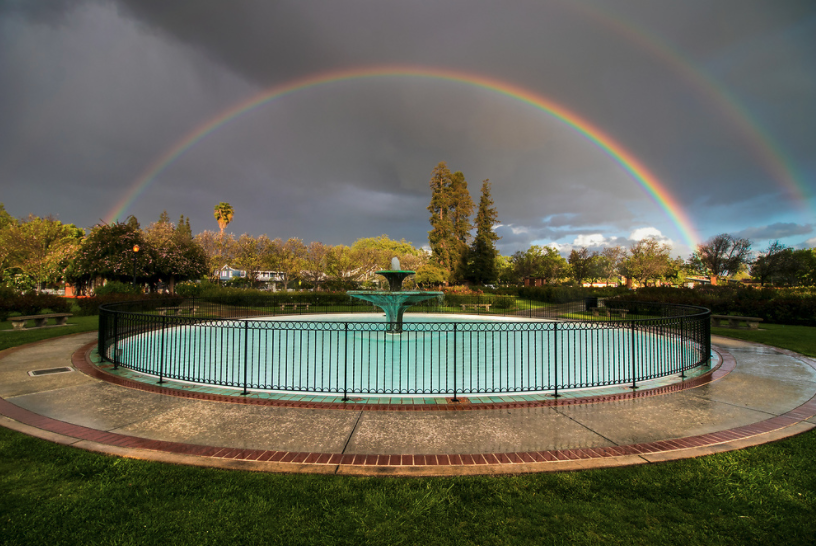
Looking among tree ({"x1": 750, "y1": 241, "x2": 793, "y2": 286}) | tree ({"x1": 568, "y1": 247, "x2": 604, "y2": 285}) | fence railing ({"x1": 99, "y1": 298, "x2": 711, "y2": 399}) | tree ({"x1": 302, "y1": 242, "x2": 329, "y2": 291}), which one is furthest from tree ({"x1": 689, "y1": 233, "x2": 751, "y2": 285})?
tree ({"x1": 302, "y1": 242, "x2": 329, "y2": 291})

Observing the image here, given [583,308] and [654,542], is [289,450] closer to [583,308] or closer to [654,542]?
[654,542]

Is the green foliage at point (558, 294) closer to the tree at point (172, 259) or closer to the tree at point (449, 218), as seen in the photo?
the tree at point (449, 218)

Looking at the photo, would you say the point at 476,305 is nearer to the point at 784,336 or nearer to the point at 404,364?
the point at 784,336

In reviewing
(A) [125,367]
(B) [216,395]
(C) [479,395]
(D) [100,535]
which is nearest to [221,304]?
(A) [125,367]

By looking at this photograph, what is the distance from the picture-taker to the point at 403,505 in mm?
3455

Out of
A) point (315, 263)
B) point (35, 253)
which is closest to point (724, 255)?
point (315, 263)

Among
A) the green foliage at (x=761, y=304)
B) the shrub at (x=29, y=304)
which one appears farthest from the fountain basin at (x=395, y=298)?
the shrub at (x=29, y=304)

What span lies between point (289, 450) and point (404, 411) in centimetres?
210

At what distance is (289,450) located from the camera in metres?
4.56

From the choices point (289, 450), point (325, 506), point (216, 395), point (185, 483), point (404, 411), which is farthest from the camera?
point (216, 395)

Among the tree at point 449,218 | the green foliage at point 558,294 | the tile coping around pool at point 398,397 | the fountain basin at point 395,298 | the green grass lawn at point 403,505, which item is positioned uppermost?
the tree at point 449,218

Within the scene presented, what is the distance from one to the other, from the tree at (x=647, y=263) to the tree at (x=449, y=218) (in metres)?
29.8

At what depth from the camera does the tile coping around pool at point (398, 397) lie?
6.37 metres

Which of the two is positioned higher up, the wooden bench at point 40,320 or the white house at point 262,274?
the white house at point 262,274
